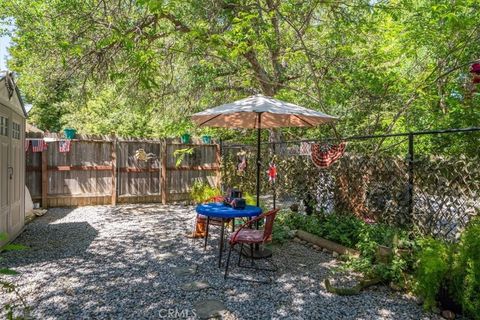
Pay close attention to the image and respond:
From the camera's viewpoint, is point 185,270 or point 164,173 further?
point 164,173

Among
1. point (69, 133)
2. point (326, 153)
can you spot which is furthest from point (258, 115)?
point (69, 133)

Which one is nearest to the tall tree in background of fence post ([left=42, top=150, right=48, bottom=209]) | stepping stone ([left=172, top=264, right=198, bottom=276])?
fence post ([left=42, top=150, right=48, bottom=209])

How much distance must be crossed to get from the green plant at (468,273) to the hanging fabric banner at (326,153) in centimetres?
201

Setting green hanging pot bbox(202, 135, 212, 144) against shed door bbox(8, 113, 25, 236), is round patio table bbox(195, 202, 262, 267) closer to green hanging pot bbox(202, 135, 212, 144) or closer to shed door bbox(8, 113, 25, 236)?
shed door bbox(8, 113, 25, 236)

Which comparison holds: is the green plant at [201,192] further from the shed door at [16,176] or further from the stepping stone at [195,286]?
Answer: the stepping stone at [195,286]

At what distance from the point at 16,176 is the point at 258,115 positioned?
3.76 metres

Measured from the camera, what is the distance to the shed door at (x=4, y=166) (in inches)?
169

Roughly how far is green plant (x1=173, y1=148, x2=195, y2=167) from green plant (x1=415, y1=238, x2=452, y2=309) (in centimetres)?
570

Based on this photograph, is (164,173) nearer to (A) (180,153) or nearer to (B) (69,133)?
(A) (180,153)

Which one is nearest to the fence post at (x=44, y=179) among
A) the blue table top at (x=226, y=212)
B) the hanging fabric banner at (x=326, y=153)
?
the blue table top at (x=226, y=212)

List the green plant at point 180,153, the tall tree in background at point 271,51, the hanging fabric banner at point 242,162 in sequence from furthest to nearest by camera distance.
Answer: the hanging fabric banner at point 242,162, the green plant at point 180,153, the tall tree in background at point 271,51

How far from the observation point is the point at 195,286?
10.3ft

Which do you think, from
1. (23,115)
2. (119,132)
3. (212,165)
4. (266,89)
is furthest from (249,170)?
(119,132)

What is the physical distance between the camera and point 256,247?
410 centimetres
